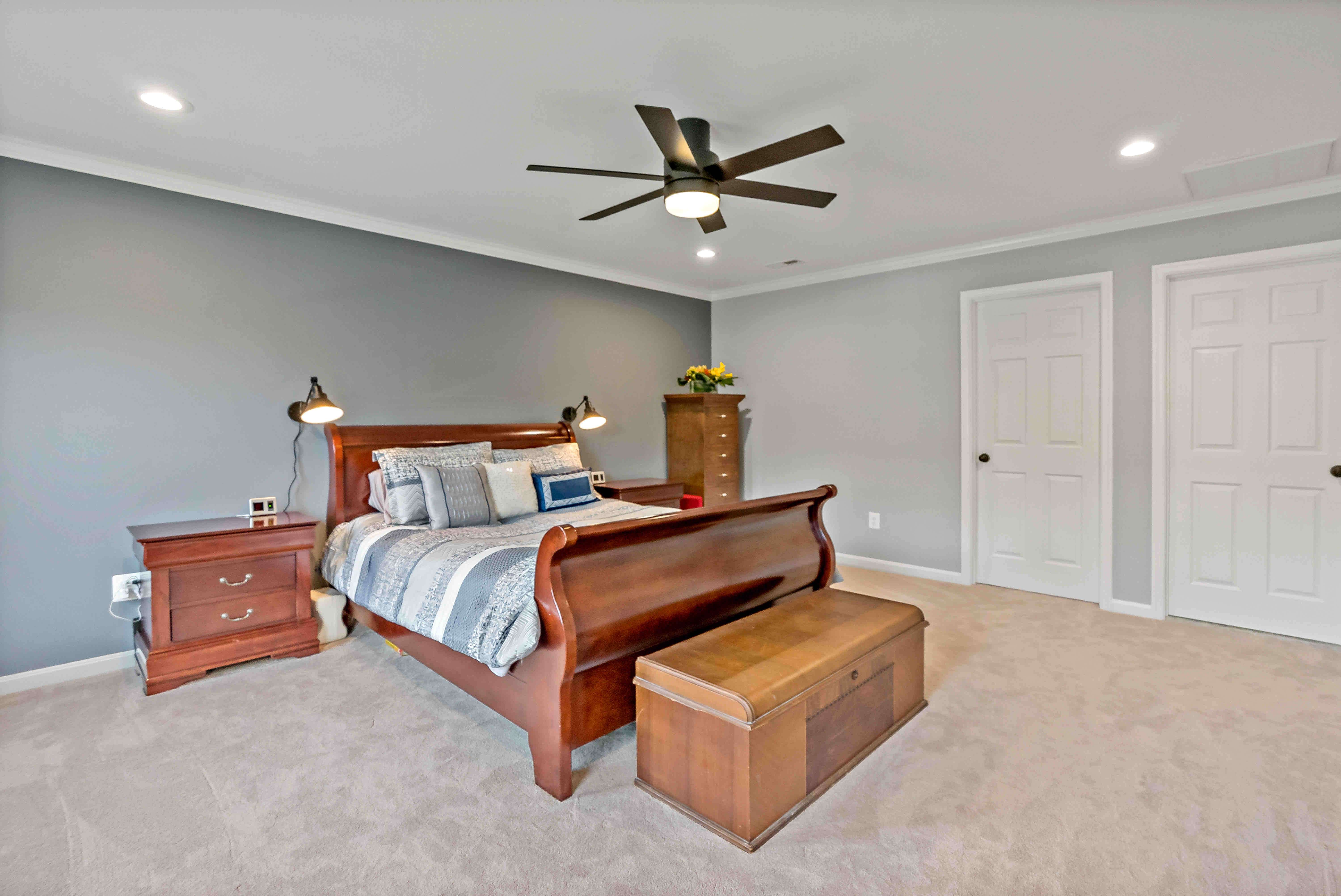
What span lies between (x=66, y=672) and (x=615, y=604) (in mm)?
2713

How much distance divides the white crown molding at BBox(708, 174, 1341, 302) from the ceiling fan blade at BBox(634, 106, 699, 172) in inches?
109

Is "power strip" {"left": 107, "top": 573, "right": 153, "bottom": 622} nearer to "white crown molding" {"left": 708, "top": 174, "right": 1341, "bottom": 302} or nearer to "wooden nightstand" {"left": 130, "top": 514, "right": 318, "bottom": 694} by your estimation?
"wooden nightstand" {"left": 130, "top": 514, "right": 318, "bottom": 694}

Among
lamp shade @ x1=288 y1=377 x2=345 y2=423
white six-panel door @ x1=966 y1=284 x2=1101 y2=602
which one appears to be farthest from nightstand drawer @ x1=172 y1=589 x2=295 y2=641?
white six-panel door @ x1=966 y1=284 x2=1101 y2=602

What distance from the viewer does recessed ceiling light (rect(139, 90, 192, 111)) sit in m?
2.31

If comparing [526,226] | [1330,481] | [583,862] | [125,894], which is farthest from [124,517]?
[1330,481]

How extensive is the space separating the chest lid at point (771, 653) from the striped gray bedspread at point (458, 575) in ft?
1.56

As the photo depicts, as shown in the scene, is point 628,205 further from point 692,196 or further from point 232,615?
point 232,615

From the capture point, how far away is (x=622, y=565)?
87.3 inches

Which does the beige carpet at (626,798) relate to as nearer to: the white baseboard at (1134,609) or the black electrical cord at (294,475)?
the white baseboard at (1134,609)


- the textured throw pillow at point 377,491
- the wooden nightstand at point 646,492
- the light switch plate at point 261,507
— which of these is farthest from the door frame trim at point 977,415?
the light switch plate at point 261,507

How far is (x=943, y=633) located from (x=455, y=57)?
3464 mm

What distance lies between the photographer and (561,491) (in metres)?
4.00

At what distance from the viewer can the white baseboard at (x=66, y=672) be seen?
2768 millimetres

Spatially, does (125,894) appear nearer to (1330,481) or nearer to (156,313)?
(156,313)
